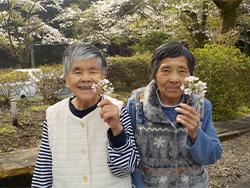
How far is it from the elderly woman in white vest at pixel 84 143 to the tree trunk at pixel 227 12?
7761mm

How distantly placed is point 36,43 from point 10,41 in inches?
194

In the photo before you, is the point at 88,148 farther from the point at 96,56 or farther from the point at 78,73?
the point at 96,56

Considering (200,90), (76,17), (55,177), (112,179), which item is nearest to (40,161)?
(55,177)

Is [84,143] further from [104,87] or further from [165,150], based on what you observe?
[165,150]

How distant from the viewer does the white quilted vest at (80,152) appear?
4.72 feet

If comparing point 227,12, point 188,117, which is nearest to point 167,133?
point 188,117

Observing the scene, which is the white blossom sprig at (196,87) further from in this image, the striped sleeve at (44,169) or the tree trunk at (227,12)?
the tree trunk at (227,12)

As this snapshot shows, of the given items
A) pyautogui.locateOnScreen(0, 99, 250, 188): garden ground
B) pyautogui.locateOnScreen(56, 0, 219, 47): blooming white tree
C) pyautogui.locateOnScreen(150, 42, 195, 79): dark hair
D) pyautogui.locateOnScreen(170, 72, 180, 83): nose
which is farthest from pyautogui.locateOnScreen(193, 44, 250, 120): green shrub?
pyautogui.locateOnScreen(56, 0, 219, 47): blooming white tree

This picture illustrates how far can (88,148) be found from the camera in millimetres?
1470

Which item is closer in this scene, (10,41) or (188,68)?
(188,68)

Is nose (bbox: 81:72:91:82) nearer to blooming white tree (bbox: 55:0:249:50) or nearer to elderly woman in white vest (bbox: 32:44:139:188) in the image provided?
elderly woman in white vest (bbox: 32:44:139:188)

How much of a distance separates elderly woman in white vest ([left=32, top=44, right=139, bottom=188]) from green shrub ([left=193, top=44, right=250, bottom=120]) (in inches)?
191

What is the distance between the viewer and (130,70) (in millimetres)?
9883

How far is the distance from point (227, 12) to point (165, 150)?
7.99m
